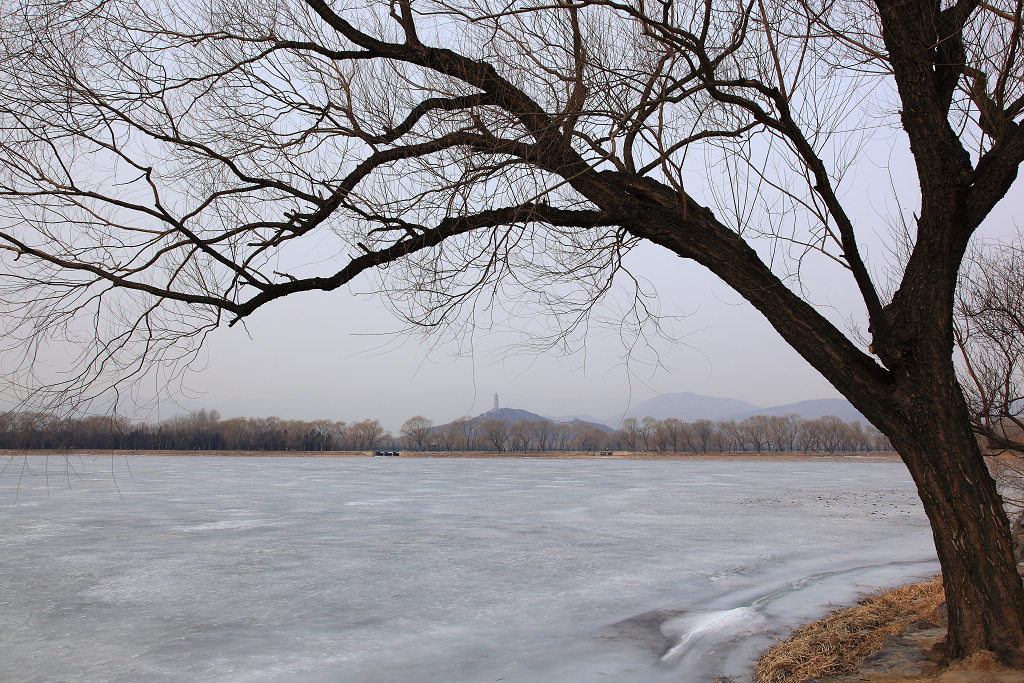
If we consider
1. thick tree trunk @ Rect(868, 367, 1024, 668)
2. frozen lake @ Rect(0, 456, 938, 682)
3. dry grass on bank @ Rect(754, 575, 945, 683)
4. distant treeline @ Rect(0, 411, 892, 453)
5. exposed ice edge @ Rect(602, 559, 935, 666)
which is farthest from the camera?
distant treeline @ Rect(0, 411, 892, 453)

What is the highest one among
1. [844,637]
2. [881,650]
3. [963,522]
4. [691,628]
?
[963,522]

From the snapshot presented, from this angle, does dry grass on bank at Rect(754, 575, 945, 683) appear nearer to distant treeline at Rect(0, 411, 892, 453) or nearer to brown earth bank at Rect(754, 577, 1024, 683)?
brown earth bank at Rect(754, 577, 1024, 683)

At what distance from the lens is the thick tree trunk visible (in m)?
3.08

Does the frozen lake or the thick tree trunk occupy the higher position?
the thick tree trunk

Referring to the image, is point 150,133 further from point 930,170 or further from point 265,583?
point 265,583

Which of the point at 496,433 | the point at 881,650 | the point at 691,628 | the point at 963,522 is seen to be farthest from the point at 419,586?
the point at 496,433

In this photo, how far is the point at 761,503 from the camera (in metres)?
16.6

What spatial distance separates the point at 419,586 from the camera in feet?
24.4

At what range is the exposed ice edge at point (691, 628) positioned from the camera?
5512 mm

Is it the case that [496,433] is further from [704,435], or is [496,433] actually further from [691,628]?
[691,628]

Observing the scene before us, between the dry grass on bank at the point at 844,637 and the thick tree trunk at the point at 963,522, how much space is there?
37.2 inches

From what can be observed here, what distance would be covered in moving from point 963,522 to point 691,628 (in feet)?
11.0

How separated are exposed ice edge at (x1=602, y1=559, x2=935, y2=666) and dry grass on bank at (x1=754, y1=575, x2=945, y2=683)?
47 centimetres

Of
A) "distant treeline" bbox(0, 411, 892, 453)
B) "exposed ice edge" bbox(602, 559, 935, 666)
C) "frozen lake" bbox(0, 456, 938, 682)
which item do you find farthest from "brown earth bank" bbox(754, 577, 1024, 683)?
"distant treeline" bbox(0, 411, 892, 453)
